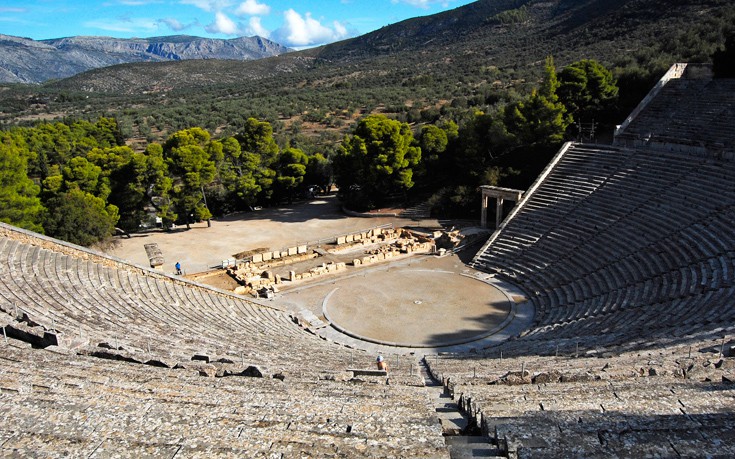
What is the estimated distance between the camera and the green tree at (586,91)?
31734 mm

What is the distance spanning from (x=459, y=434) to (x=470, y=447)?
0.74 m

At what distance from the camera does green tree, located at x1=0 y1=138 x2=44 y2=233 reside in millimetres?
23516

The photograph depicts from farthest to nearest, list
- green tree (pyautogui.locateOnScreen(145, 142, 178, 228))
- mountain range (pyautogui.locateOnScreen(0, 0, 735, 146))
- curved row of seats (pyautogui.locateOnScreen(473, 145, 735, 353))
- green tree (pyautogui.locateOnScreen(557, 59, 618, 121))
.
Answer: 1. mountain range (pyautogui.locateOnScreen(0, 0, 735, 146))
2. green tree (pyautogui.locateOnScreen(557, 59, 618, 121))
3. green tree (pyautogui.locateOnScreen(145, 142, 178, 228))
4. curved row of seats (pyautogui.locateOnScreen(473, 145, 735, 353))

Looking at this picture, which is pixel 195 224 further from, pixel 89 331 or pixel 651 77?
pixel 651 77

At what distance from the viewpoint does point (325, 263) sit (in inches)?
982

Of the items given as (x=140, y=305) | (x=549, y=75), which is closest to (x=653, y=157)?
(x=549, y=75)

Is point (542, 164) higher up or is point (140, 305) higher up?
point (542, 164)

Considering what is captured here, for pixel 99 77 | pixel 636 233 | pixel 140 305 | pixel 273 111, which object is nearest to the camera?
pixel 140 305

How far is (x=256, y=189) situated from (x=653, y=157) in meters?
22.9

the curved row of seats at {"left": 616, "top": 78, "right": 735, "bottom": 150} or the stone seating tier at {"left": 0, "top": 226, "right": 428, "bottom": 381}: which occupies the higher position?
the curved row of seats at {"left": 616, "top": 78, "right": 735, "bottom": 150}

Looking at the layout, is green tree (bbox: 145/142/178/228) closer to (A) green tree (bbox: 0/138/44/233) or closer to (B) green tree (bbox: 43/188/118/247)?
(B) green tree (bbox: 43/188/118/247)

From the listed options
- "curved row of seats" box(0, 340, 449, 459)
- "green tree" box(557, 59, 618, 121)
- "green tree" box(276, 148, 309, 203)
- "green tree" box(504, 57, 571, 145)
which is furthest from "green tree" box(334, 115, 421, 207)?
"curved row of seats" box(0, 340, 449, 459)

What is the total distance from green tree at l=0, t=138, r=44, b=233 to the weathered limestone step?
24.4 m

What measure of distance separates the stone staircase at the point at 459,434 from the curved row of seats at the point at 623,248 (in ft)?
20.0
